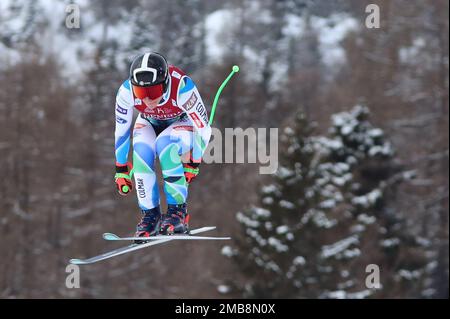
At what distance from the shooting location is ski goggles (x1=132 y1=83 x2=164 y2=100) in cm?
989

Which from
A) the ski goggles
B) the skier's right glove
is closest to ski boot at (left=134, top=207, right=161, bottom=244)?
Answer: the skier's right glove

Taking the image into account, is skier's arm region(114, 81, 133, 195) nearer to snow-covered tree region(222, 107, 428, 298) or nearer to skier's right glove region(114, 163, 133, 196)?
skier's right glove region(114, 163, 133, 196)

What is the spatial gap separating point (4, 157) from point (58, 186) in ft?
9.27

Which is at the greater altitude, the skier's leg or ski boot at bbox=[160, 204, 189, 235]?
the skier's leg

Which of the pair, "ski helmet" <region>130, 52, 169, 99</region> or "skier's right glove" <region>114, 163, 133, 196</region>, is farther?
"skier's right glove" <region>114, 163, 133, 196</region>

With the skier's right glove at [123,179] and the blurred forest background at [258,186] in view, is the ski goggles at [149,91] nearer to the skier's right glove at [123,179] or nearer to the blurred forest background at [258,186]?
the skier's right glove at [123,179]

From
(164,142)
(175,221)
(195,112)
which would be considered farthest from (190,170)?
(195,112)

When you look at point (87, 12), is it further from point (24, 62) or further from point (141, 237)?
point (141, 237)

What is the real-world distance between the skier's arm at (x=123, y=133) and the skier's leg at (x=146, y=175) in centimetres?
10

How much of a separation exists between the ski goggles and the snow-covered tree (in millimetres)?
19860

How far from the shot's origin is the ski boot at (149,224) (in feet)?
34.6

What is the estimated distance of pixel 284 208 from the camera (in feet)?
99.2

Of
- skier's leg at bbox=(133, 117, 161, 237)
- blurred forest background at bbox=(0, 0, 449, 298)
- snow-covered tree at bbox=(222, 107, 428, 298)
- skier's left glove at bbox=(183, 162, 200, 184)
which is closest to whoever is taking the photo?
skier's leg at bbox=(133, 117, 161, 237)
